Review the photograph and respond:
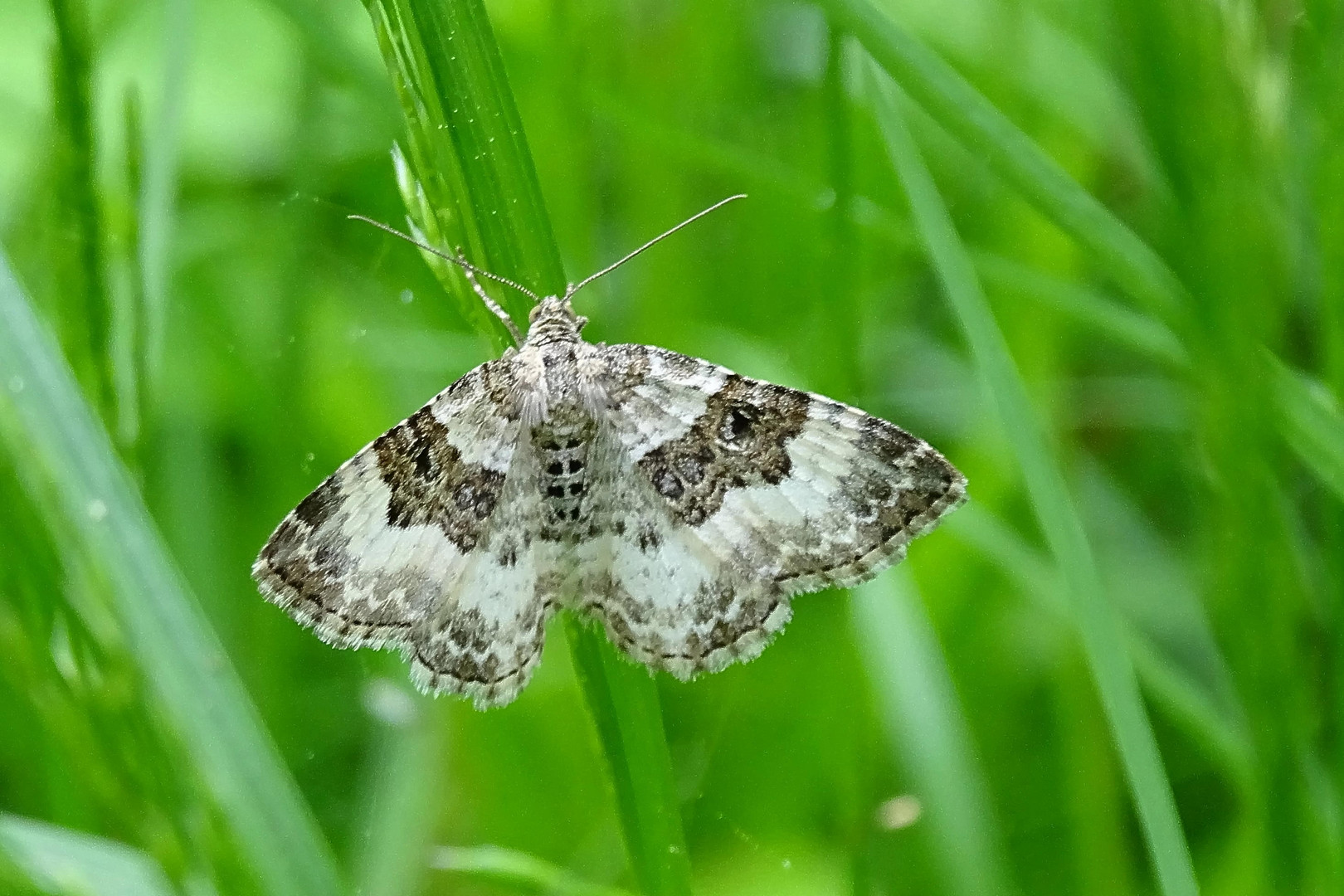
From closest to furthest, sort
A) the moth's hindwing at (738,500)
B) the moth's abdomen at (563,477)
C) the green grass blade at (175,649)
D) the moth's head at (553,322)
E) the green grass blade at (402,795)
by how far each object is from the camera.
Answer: the green grass blade at (175,649)
the moth's head at (553,322)
the moth's hindwing at (738,500)
the moth's abdomen at (563,477)
the green grass blade at (402,795)

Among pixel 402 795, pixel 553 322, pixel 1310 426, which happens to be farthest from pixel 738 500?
pixel 402 795

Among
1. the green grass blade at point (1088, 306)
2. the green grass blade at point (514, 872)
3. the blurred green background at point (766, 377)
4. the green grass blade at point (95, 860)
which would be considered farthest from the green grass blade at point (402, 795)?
the green grass blade at point (1088, 306)

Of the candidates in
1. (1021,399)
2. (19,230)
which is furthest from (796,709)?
(19,230)

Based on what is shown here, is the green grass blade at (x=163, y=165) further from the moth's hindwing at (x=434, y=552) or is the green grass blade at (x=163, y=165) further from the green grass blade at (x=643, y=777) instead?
the green grass blade at (x=643, y=777)

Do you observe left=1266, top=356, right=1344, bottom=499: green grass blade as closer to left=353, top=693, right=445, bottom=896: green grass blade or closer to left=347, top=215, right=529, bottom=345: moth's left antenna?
left=347, top=215, right=529, bottom=345: moth's left antenna

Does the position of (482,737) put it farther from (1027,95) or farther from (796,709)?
(1027,95)

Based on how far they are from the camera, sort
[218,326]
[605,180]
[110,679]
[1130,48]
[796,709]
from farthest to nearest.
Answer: [605,180] → [218,326] → [796,709] → [1130,48] → [110,679]

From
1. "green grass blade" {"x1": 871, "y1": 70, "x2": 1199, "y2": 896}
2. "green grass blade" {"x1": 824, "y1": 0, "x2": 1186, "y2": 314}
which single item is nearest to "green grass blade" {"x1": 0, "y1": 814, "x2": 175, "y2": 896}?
"green grass blade" {"x1": 871, "y1": 70, "x2": 1199, "y2": 896}
